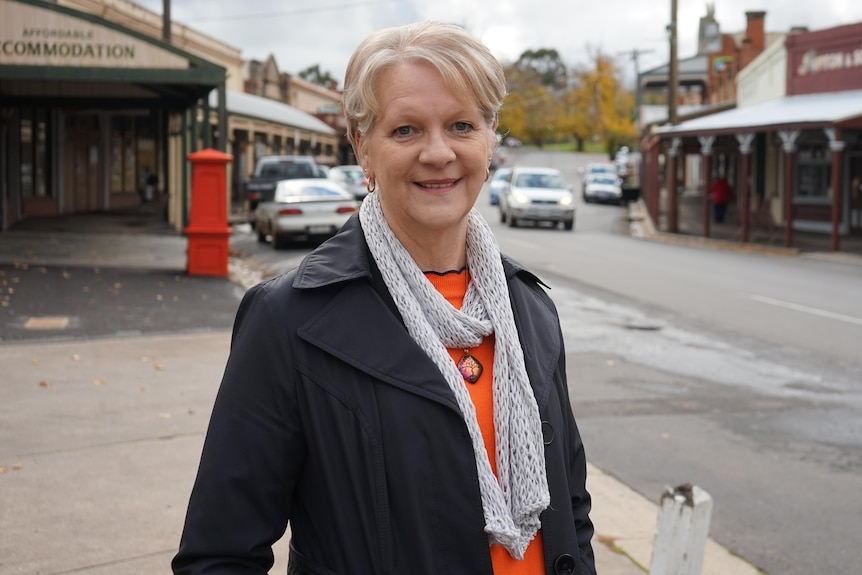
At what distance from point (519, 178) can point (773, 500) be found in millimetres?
27340

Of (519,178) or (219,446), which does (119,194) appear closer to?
(519,178)

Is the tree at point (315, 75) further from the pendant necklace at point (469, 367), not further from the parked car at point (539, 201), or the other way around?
the pendant necklace at point (469, 367)

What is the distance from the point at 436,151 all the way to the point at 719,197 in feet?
117

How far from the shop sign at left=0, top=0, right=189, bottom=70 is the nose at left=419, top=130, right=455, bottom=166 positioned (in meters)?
16.3

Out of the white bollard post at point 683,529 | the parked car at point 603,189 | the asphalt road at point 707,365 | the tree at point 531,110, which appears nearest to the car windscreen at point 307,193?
the asphalt road at point 707,365

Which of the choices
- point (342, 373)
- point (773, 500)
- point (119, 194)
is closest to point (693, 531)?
point (773, 500)

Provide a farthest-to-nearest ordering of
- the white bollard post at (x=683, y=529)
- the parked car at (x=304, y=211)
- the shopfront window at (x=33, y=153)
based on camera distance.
→ the shopfront window at (x=33, y=153) < the parked car at (x=304, y=211) < the white bollard post at (x=683, y=529)

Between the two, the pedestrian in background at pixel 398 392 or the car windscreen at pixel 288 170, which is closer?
the pedestrian in background at pixel 398 392

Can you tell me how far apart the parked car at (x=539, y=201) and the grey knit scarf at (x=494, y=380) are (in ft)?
96.5

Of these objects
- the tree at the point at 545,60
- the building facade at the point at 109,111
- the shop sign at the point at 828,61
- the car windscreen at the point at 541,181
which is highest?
the tree at the point at 545,60

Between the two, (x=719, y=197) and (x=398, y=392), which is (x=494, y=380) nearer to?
(x=398, y=392)

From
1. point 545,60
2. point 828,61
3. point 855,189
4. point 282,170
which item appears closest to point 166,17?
point 282,170

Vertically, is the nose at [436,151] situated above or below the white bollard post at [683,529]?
above

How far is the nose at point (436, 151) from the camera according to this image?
2.26 metres
